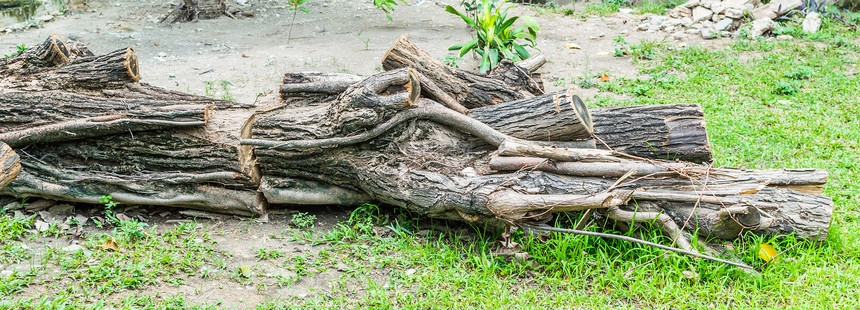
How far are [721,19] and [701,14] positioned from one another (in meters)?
0.30

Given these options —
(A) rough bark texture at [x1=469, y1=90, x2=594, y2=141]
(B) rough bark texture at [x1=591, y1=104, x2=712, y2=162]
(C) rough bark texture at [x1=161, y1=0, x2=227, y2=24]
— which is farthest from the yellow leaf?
(C) rough bark texture at [x1=161, y1=0, x2=227, y2=24]

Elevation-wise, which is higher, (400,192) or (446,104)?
(446,104)

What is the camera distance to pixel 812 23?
26.5ft

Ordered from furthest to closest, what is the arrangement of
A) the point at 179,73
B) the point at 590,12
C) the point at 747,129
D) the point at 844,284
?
the point at 590,12
the point at 179,73
the point at 747,129
the point at 844,284

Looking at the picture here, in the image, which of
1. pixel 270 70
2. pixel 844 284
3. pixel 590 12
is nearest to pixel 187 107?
pixel 270 70

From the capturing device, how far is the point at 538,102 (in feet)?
12.1

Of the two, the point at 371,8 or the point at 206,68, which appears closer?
the point at 206,68

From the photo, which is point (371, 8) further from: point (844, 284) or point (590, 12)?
point (844, 284)

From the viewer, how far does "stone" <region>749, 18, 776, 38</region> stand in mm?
7988

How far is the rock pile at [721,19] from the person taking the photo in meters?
8.12

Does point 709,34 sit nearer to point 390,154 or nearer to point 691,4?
point 691,4

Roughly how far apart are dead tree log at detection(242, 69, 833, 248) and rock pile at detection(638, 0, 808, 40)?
17.8ft

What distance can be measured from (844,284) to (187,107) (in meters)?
3.83

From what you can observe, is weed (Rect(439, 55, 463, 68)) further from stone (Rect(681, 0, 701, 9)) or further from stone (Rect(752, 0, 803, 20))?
stone (Rect(752, 0, 803, 20))
